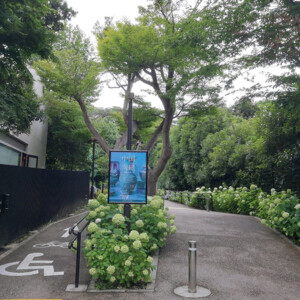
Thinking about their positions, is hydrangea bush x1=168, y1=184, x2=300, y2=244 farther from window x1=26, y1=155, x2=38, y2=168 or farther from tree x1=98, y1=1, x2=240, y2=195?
window x1=26, y1=155, x2=38, y2=168

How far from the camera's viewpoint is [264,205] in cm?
1162

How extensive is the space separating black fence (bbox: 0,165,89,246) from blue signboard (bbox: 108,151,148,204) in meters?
3.18

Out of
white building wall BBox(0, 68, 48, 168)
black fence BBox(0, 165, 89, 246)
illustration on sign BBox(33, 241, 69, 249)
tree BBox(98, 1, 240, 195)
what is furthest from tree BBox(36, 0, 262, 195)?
illustration on sign BBox(33, 241, 69, 249)

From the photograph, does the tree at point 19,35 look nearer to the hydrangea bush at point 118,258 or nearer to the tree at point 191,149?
the hydrangea bush at point 118,258

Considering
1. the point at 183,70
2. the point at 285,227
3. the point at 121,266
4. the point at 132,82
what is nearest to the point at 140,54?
the point at 183,70

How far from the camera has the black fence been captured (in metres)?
→ 8.14

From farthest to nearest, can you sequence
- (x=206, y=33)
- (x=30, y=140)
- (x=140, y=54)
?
(x=30, y=140) < (x=140, y=54) < (x=206, y=33)

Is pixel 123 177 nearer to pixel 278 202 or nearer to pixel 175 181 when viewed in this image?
pixel 278 202

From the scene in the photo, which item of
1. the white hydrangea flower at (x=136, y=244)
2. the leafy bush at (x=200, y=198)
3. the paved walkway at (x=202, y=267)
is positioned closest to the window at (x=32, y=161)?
the leafy bush at (x=200, y=198)

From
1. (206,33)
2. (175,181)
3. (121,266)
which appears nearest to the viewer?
(121,266)

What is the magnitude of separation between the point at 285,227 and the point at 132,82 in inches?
629

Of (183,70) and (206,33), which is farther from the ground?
(183,70)

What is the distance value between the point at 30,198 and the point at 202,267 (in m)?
5.77

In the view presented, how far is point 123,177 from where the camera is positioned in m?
Result: 6.26
